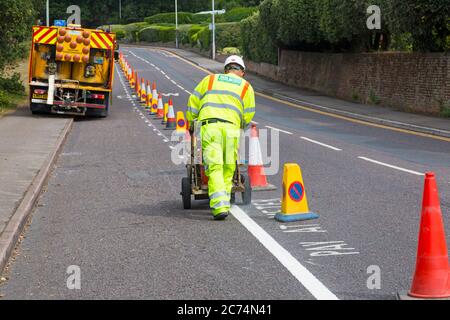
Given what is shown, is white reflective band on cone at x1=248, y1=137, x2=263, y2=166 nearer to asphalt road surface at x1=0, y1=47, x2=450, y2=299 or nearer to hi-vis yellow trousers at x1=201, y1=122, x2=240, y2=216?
asphalt road surface at x1=0, y1=47, x2=450, y2=299

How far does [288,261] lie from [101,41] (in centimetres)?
2201

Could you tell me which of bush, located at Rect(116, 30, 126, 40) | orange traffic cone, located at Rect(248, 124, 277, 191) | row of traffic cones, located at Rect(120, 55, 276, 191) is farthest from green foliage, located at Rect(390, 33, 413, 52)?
bush, located at Rect(116, 30, 126, 40)

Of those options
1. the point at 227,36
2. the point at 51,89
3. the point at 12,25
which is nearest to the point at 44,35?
the point at 51,89

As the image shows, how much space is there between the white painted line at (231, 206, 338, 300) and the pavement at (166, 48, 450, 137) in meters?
14.1

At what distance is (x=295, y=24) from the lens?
46188 millimetres

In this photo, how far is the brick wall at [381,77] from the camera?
30016 millimetres

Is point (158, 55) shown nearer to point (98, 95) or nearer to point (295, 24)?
point (295, 24)

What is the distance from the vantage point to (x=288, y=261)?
810 cm

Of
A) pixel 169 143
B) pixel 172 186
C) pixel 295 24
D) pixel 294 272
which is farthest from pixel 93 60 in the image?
pixel 294 272

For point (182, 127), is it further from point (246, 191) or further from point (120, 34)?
point (120, 34)

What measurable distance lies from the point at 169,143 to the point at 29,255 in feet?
41.2

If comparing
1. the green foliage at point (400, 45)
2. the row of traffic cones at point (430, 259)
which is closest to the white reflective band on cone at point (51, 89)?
the green foliage at point (400, 45)

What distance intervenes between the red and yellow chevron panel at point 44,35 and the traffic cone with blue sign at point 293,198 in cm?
1976

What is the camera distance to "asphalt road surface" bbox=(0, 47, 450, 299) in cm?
730
